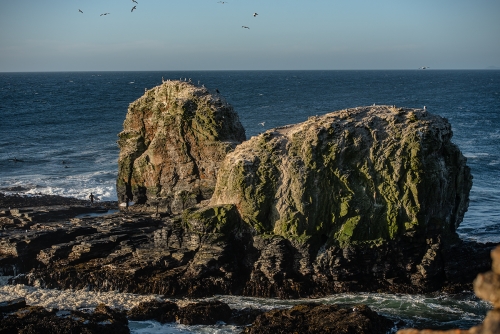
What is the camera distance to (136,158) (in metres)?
39.2

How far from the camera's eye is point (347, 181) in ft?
92.3

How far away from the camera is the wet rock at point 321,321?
845 inches

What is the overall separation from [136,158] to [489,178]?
28.2 meters

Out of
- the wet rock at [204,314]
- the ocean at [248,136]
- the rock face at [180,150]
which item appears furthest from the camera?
the rock face at [180,150]

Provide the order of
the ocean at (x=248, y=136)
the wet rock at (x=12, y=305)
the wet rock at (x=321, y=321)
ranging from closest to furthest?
the wet rock at (x=321, y=321) < the wet rock at (x=12, y=305) < the ocean at (x=248, y=136)

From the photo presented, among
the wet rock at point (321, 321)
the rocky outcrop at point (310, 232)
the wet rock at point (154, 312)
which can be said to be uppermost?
Result: the rocky outcrop at point (310, 232)

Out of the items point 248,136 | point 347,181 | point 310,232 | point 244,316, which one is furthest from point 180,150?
point 248,136

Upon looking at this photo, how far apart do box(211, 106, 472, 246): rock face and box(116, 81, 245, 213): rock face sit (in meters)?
6.85

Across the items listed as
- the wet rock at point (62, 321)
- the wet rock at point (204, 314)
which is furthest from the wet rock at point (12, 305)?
the wet rock at point (204, 314)

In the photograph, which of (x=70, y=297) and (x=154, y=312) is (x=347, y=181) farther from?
(x=70, y=297)

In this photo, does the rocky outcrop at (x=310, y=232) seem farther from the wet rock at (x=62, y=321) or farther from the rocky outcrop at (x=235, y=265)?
the wet rock at (x=62, y=321)

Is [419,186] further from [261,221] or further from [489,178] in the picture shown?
[489,178]

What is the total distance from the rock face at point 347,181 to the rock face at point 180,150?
6854 mm

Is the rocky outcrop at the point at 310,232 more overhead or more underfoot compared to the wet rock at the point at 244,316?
more overhead
